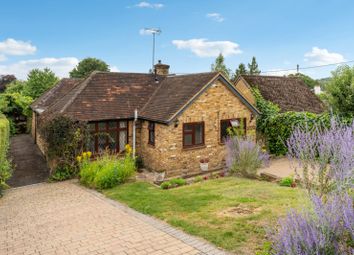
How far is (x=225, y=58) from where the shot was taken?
44500 mm

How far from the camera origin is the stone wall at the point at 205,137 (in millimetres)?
15438

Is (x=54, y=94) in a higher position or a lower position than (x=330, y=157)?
higher

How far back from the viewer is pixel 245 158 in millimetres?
13289

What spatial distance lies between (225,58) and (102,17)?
28298mm

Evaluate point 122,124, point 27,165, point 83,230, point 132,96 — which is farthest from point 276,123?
point 27,165

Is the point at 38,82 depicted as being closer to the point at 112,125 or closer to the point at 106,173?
the point at 112,125

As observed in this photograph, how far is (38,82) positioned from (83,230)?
3292cm

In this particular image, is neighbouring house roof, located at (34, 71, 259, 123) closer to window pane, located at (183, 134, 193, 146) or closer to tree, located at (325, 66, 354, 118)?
window pane, located at (183, 134, 193, 146)

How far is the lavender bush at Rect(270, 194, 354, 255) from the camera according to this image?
4250 millimetres

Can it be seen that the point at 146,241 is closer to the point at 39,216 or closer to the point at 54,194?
the point at 39,216

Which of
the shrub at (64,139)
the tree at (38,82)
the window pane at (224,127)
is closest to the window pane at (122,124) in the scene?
the shrub at (64,139)

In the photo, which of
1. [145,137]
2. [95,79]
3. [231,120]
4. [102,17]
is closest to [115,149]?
[145,137]

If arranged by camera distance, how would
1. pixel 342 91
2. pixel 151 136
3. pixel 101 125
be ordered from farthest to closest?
pixel 342 91 < pixel 151 136 < pixel 101 125

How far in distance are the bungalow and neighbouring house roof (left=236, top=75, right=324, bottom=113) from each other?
6130mm
